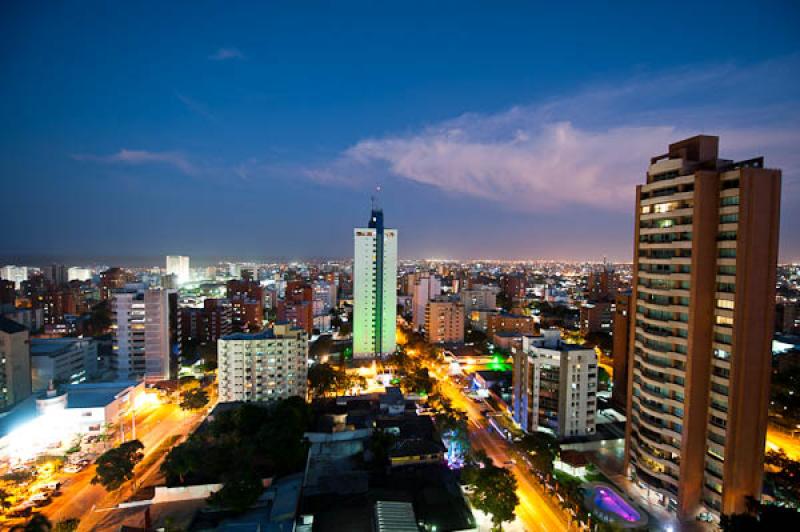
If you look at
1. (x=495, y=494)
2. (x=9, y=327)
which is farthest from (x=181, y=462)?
(x=9, y=327)

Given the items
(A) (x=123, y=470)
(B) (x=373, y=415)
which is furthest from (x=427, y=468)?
(A) (x=123, y=470)

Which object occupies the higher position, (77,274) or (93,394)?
(77,274)

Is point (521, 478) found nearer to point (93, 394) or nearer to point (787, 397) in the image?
point (787, 397)

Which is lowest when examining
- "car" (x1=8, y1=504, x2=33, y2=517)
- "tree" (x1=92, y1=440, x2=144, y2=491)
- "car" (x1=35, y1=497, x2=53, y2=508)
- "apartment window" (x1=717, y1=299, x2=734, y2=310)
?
"car" (x1=35, y1=497, x2=53, y2=508)

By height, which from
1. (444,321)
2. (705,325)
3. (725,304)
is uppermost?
(725,304)

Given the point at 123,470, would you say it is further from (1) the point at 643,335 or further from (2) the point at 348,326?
(2) the point at 348,326

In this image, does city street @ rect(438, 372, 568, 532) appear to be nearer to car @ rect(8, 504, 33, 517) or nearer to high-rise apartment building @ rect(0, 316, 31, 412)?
car @ rect(8, 504, 33, 517)

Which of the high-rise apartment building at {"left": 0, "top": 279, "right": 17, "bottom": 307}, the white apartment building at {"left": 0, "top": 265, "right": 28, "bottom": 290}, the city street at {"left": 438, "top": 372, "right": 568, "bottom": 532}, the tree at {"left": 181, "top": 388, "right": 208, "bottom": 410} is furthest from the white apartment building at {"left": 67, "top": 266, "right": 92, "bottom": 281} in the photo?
the city street at {"left": 438, "top": 372, "right": 568, "bottom": 532}
